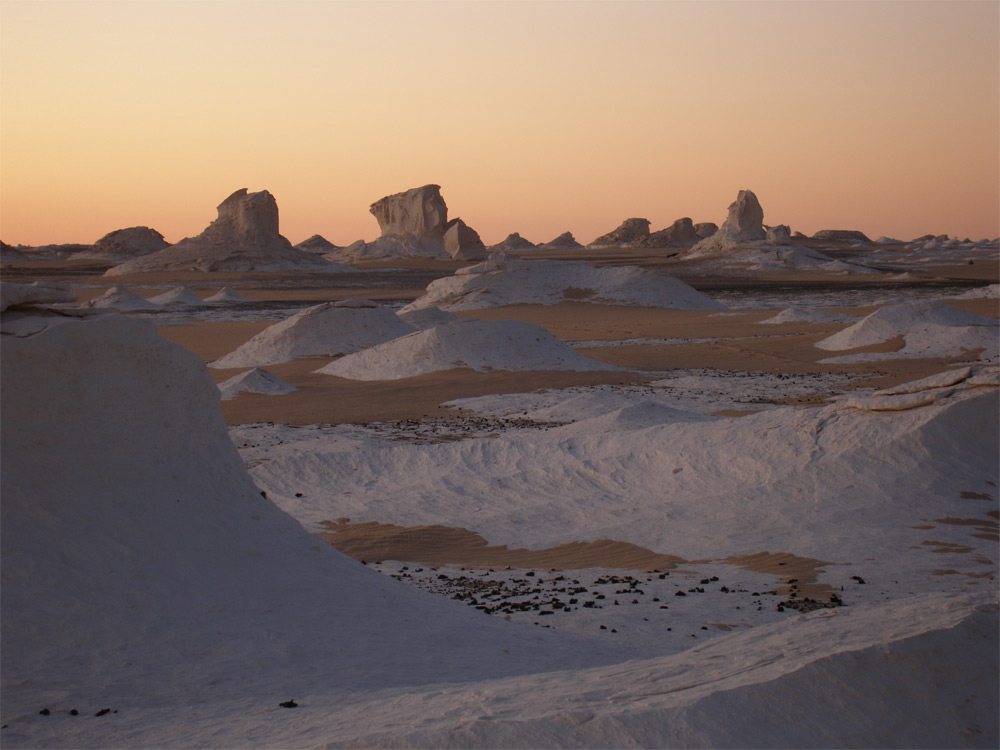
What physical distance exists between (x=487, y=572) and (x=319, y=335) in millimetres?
15202

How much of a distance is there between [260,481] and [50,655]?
18.4ft

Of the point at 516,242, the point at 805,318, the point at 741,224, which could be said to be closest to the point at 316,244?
the point at 516,242

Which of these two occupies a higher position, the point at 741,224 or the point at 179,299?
the point at 741,224

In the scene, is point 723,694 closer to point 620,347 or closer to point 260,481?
point 260,481

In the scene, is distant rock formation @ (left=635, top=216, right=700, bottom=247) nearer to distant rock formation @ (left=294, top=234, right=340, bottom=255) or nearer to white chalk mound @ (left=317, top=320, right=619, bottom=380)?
distant rock formation @ (left=294, top=234, right=340, bottom=255)

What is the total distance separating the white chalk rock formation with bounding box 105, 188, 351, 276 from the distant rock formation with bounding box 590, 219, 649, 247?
49.0m

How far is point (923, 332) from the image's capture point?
2027cm

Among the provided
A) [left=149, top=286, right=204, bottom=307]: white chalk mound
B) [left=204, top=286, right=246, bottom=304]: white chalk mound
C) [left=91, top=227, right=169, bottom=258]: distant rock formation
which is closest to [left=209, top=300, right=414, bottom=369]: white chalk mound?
[left=149, top=286, right=204, bottom=307]: white chalk mound

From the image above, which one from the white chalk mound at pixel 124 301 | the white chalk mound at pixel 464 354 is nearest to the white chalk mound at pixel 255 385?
the white chalk mound at pixel 464 354

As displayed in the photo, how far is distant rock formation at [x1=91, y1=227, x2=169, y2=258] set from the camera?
251 feet

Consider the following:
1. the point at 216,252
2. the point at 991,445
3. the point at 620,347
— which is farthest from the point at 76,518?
the point at 216,252

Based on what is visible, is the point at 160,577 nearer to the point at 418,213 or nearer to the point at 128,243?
the point at 418,213

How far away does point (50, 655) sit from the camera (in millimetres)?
3449

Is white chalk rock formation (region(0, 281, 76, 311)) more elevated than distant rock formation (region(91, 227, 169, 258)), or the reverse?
distant rock formation (region(91, 227, 169, 258))
